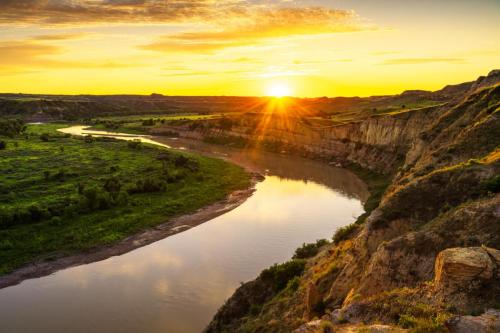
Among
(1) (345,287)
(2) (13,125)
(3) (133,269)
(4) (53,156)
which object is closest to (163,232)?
(3) (133,269)

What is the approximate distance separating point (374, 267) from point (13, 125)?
351 feet

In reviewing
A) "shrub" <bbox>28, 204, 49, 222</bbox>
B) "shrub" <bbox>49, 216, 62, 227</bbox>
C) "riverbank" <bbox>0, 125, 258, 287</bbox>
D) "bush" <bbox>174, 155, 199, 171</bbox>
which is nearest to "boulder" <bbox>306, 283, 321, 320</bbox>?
"riverbank" <bbox>0, 125, 258, 287</bbox>

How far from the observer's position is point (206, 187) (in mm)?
53219

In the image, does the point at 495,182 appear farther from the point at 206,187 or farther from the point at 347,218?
the point at 206,187

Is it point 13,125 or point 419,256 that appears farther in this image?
point 13,125

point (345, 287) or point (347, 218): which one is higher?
point (345, 287)

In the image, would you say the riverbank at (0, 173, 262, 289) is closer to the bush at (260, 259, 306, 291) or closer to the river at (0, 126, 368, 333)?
the river at (0, 126, 368, 333)

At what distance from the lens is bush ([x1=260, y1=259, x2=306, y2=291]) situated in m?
21.4

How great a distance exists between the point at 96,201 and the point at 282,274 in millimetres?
24810

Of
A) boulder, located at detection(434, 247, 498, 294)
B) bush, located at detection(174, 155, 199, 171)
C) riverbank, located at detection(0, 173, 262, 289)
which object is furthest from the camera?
bush, located at detection(174, 155, 199, 171)

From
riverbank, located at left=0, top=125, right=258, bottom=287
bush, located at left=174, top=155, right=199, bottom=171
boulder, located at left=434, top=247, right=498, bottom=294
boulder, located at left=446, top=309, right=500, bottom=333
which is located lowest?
riverbank, located at left=0, top=125, right=258, bottom=287

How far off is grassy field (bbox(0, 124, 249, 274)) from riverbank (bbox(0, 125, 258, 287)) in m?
0.08

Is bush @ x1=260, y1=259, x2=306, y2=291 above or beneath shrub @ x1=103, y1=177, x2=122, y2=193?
above

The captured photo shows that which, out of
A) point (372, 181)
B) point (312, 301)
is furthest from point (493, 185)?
point (372, 181)
